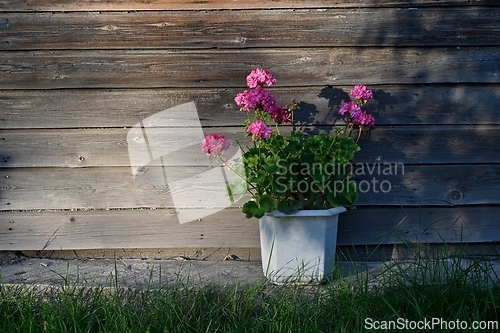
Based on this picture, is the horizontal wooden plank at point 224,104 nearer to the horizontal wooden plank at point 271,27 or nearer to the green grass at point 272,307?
the horizontal wooden plank at point 271,27

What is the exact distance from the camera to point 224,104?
10.9 ft

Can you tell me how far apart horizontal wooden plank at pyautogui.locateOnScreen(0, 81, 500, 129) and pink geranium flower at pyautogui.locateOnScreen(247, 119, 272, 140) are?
1.42ft

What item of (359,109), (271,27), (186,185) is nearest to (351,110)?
(359,109)

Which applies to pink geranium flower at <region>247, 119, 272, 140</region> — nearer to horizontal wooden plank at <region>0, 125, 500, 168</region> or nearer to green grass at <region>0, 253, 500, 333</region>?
horizontal wooden plank at <region>0, 125, 500, 168</region>

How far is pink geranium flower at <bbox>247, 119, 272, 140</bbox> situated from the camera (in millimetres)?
2881

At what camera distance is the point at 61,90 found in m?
3.30

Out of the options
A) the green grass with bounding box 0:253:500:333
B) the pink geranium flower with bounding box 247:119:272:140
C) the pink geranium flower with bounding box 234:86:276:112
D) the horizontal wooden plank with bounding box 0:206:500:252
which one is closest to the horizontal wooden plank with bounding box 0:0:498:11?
the pink geranium flower with bounding box 234:86:276:112

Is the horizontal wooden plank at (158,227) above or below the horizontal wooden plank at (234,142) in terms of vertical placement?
below

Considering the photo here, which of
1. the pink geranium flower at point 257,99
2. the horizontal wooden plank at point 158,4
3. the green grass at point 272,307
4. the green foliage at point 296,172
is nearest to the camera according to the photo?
the green grass at point 272,307

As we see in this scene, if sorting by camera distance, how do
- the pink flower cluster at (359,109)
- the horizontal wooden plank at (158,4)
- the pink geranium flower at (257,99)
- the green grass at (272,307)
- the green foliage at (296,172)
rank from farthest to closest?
the horizontal wooden plank at (158,4)
the pink flower cluster at (359,109)
the pink geranium flower at (257,99)
the green foliage at (296,172)
the green grass at (272,307)

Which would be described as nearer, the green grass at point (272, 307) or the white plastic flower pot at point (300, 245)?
the green grass at point (272, 307)

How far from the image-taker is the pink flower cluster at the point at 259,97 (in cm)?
297

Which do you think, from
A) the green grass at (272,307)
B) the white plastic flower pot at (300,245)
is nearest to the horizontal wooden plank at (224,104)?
the white plastic flower pot at (300,245)

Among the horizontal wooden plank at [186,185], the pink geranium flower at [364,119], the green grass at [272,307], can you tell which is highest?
the pink geranium flower at [364,119]
